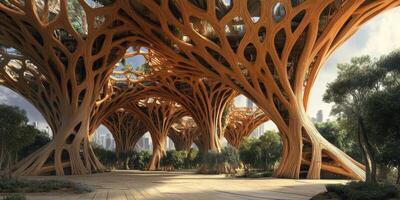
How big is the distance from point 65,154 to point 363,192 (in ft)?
79.4

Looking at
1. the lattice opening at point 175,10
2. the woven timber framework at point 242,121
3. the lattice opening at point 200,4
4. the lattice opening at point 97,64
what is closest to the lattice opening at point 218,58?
the lattice opening at point 175,10

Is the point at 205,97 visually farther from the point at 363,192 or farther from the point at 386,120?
the point at 363,192

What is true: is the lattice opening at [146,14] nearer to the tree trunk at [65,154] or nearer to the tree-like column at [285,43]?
the tree-like column at [285,43]

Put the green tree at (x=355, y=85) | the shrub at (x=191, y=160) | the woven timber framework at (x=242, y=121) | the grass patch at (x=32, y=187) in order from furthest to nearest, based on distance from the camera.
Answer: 1. the woven timber framework at (x=242, y=121)
2. the shrub at (x=191, y=160)
3. the green tree at (x=355, y=85)
4. the grass patch at (x=32, y=187)

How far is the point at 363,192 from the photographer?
31.3ft

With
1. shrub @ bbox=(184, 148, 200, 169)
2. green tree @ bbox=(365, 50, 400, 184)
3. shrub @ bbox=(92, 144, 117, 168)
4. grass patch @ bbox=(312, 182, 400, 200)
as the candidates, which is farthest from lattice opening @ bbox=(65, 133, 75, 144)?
shrub @ bbox=(92, 144, 117, 168)

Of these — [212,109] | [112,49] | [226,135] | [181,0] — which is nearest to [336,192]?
[181,0]

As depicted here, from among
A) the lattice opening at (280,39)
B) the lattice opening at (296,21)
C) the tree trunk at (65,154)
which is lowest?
the tree trunk at (65,154)

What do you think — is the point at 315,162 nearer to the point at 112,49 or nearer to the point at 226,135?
the point at 112,49

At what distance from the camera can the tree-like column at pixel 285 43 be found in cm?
2095

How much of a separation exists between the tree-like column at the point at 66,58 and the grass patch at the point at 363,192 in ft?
57.4

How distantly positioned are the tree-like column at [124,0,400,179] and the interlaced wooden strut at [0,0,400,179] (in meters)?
0.06

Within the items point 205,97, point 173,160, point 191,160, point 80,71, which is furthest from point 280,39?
point 191,160

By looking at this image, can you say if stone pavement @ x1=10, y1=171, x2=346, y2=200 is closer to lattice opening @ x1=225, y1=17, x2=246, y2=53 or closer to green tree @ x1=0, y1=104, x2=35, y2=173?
green tree @ x1=0, y1=104, x2=35, y2=173
